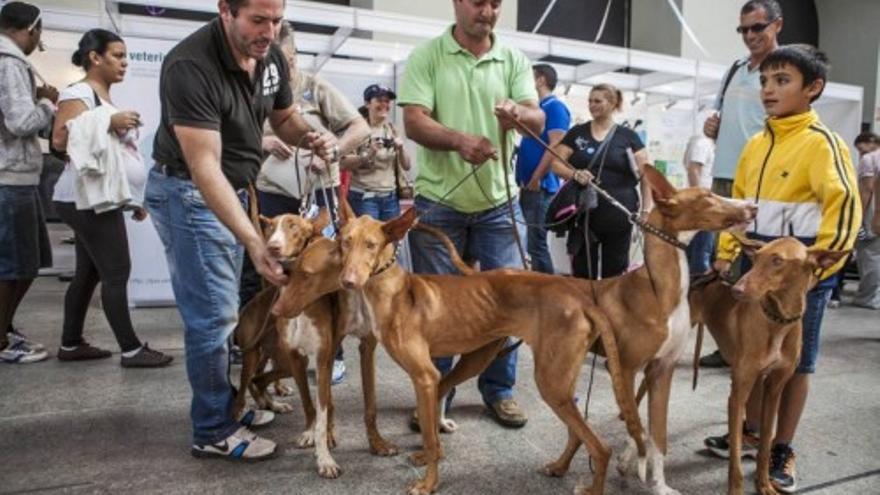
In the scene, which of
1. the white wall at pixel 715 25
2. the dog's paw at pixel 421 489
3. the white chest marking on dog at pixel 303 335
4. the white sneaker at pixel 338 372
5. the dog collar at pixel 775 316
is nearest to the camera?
the dog collar at pixel 775 316

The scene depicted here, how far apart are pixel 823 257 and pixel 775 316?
0.26 m

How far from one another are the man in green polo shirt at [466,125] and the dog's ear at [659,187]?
0.73m

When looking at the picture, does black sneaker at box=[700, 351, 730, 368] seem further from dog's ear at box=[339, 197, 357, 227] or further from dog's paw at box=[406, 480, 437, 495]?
dog's ear at box=[339, 197, 357, 227]

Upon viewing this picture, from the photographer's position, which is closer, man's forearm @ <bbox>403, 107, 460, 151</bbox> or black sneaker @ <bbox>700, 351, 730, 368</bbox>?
man's forearm @ <bbox>403, 107, 460, 151</bbox>

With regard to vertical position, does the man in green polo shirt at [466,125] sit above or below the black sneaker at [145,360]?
above

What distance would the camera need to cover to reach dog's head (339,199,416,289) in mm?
2277

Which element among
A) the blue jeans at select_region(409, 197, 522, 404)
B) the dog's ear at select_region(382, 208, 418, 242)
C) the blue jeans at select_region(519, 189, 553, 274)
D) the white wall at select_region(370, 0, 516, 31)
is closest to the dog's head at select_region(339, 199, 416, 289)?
the dog's ear at select_region(382, 208, 418, 242)

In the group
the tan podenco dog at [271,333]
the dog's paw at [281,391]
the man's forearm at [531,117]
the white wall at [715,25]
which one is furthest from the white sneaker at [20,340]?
the white wall at [715,25]

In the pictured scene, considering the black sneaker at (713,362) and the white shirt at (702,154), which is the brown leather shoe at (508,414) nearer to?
the black sneaker at (713,362)

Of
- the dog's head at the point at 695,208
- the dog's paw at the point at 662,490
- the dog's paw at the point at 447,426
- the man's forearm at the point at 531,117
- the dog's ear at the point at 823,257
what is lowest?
the dog's paw at the point at 447,426

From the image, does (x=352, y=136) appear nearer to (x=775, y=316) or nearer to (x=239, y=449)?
(x=239, y=449)

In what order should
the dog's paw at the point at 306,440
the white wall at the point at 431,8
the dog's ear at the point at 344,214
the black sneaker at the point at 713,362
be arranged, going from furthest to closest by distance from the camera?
1. the white wall at the point at 431,8
2. the black sneaker at the point at 713,362
3. the dog's paw at the point at 306,440
4. the dog's ear at the point at 344,214

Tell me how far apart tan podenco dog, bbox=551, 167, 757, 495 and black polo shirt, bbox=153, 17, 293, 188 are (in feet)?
5.04

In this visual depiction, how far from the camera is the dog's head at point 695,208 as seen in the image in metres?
2.27
